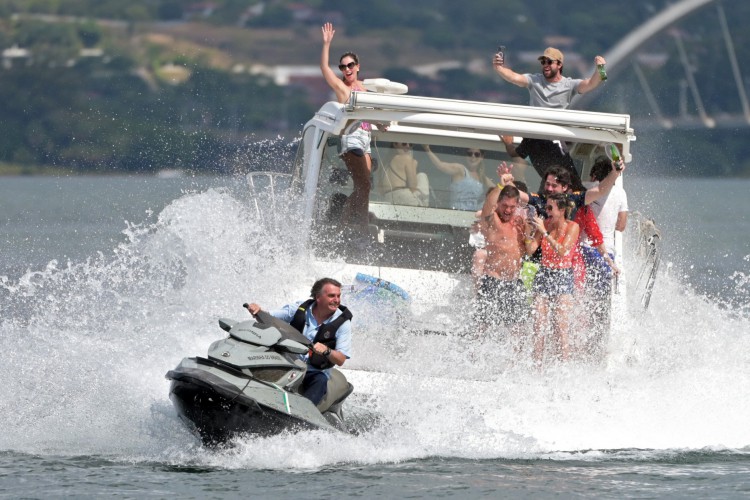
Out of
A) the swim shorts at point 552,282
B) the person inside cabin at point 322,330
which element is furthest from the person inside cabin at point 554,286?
the person inside cabin at point 322,330

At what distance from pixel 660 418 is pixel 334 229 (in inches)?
123

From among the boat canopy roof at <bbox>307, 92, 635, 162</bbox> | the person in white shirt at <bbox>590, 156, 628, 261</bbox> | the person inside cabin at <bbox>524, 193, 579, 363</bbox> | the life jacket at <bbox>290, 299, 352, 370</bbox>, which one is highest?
A: the boat canopy roof at <bbox>307, 92, 635, 162</bbox>

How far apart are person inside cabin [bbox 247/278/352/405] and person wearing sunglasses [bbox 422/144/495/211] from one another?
2.96 m

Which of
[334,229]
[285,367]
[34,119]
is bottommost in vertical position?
[285,367]

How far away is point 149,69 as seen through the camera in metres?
93.5

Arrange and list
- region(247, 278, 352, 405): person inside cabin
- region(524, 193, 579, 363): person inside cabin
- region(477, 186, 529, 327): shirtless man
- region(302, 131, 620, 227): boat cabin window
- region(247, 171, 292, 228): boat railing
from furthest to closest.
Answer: region(247, 171, 292, 228): boat railing
region(302, 131, 620, 227): boat cabin window
region(477, 186, 529, 327): shirtless man
region(524, 193, 579, 363): person inside cabin
region(247, 278, 352, 405): person inside cabin

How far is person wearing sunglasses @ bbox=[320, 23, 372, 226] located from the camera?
11.1 meters

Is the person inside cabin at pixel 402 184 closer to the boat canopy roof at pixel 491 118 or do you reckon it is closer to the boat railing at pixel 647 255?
the boat canopy roof at pixel 491 118

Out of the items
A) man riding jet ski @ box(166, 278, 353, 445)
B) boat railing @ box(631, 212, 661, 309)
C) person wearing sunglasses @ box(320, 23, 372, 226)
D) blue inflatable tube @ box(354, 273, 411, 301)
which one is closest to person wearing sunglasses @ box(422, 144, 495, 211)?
person wearing sunglasses @ box(320, 23, 372, 226)

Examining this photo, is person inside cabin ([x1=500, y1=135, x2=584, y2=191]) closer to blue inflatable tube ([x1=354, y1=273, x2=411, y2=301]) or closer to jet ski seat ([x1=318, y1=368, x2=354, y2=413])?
blue inflatable tube ([x1=354, y1=273, x2=411, y2=301])

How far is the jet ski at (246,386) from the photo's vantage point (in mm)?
7898

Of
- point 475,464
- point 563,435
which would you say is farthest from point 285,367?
point 563,435

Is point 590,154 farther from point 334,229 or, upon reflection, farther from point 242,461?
point 242,461

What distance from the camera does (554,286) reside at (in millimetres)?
9938
